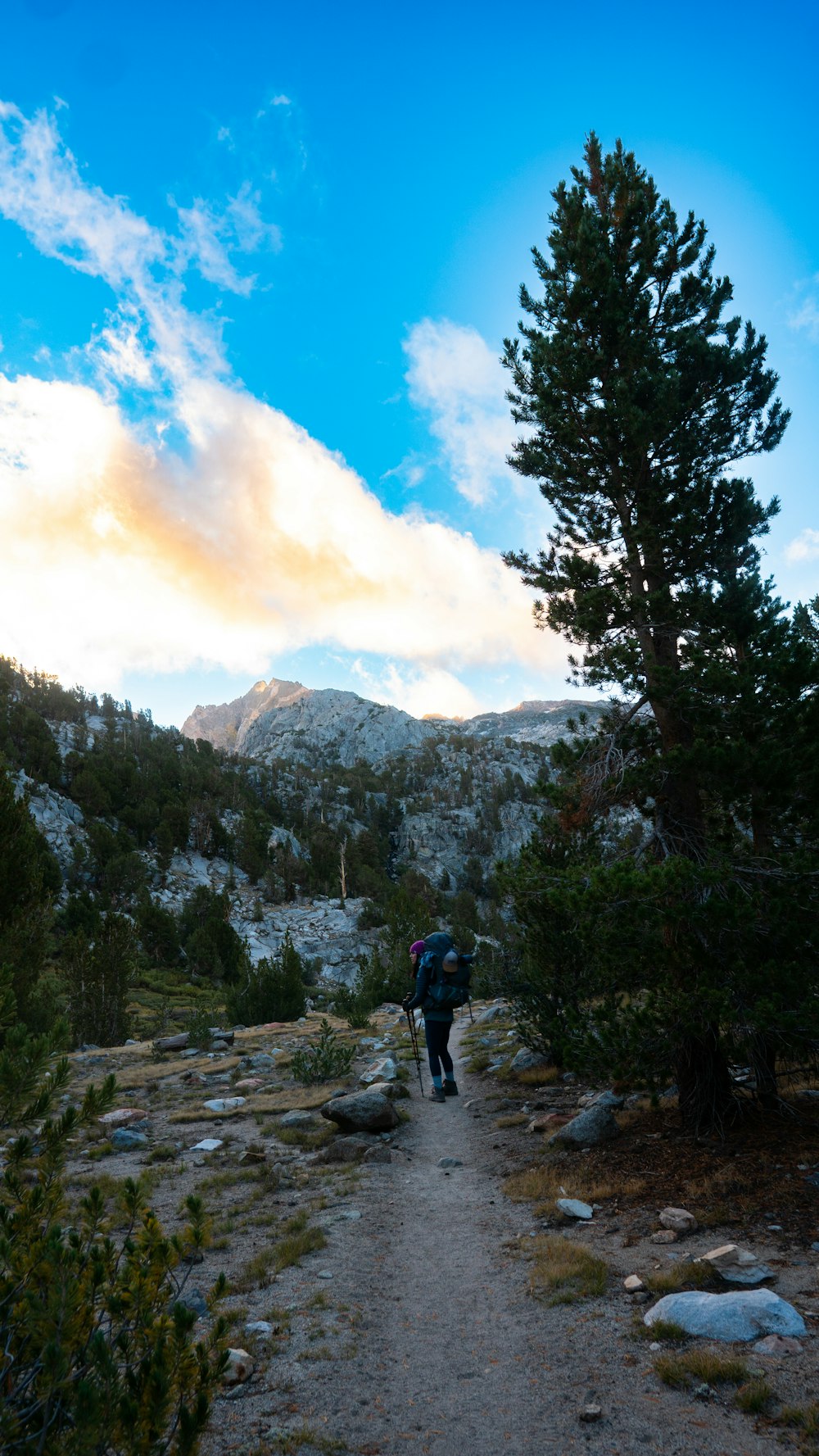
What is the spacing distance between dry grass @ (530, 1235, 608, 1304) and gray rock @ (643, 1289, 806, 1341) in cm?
65

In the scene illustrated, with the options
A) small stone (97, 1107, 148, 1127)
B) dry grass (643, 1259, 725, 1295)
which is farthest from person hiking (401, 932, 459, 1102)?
dry grass (643, 1259, 725, 1295)

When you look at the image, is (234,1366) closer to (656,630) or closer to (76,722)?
(656,630)

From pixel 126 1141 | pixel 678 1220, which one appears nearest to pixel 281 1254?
pixel 678 1220

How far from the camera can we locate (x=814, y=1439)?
9.66 ft

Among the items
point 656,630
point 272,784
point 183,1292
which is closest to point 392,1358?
point 183,1292

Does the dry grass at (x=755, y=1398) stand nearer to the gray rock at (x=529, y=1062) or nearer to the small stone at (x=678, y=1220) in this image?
the small stone at (x=678, y=1220)

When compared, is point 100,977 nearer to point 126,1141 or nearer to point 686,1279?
point 126,1141

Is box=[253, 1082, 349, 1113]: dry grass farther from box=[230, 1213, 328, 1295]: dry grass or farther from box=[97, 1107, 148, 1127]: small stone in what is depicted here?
box=[230, 1213, 328, 1295]: dry grass

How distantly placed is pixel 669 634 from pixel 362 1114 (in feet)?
27.5

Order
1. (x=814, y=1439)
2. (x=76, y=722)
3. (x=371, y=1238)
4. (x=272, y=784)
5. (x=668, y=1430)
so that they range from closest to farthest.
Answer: (x=814, y=1439) < (x=668, y=1430) < (x=371, y=1238) < (x=76, y=722) < (x=272, y=784)

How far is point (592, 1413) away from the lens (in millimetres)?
3350

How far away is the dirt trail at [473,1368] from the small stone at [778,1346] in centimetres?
56

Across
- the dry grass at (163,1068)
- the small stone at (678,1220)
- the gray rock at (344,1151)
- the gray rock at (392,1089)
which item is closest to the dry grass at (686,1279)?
the small stone at (678,1220)

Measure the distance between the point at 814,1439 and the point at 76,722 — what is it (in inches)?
4287
